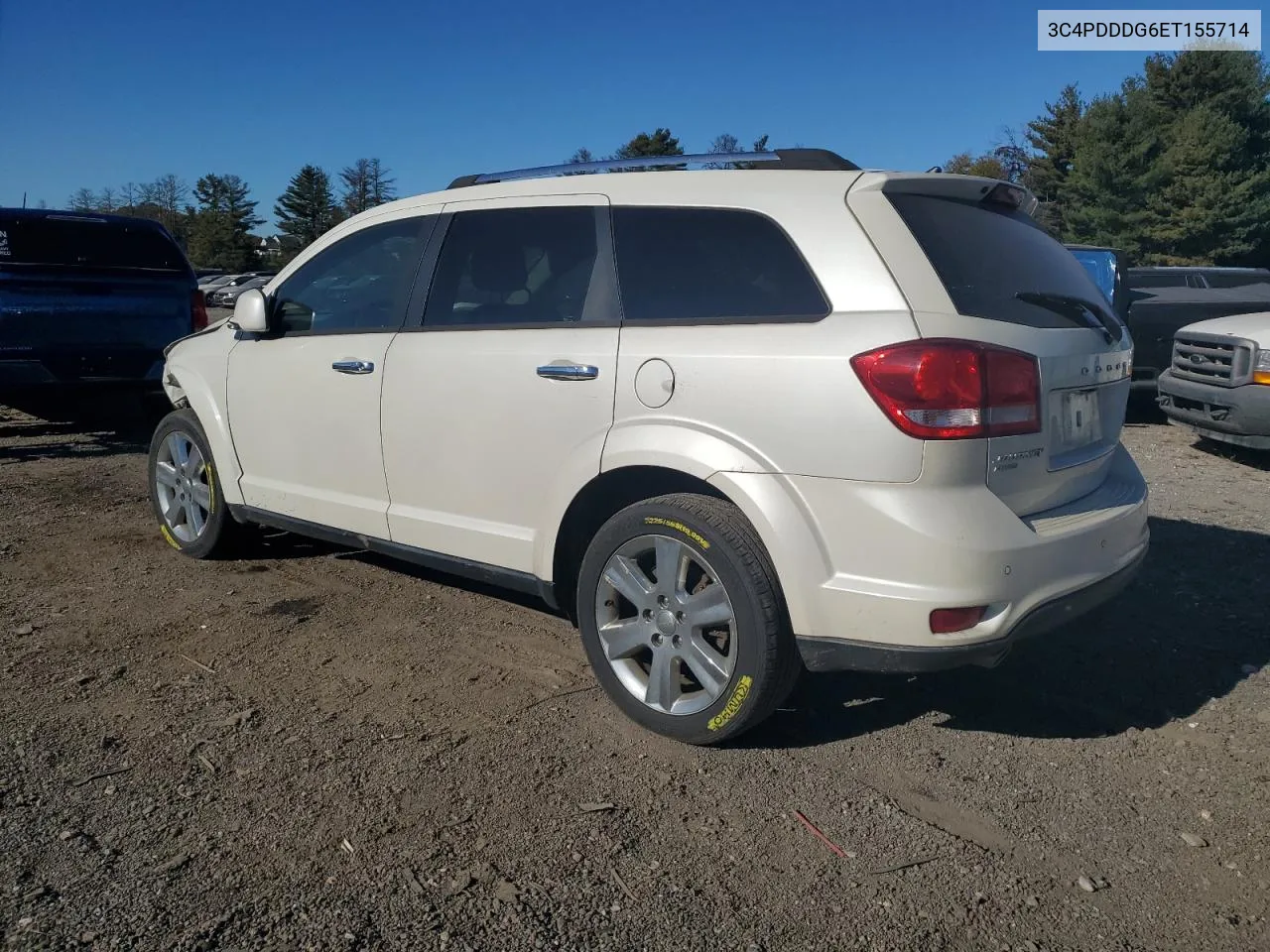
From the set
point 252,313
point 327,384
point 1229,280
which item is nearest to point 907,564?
point 327,384

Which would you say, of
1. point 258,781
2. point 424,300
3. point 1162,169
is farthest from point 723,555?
point 1162,169

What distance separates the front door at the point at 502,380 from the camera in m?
3.66

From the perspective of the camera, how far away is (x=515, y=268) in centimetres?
412

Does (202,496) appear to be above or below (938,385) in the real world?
below

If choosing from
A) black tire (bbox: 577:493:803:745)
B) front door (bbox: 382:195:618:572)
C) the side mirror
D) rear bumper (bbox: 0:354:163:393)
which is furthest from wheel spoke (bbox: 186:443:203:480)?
black tire (bbox: 577:493:803:745)

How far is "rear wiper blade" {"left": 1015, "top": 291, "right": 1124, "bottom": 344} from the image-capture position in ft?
11.3

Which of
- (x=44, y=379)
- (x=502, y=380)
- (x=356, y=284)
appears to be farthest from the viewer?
(x=44, y=379)

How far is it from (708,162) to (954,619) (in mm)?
1846

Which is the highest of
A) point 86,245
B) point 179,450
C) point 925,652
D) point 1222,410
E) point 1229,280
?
point 86,245

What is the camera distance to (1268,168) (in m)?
43.2

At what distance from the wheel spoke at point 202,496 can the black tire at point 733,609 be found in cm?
280

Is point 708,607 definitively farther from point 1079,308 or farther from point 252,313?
Answer: point 252,313

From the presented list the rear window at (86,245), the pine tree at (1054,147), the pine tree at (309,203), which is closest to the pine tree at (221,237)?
the pine tree at (309,203)

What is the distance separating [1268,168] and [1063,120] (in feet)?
51.2
